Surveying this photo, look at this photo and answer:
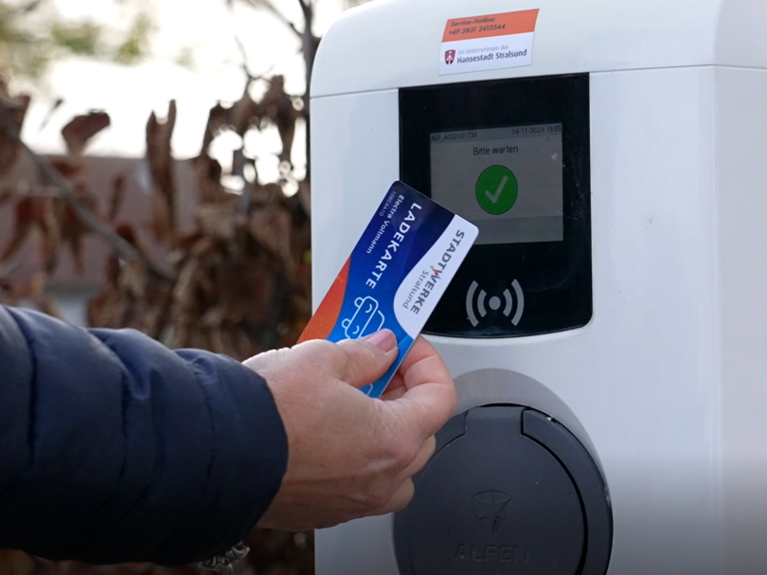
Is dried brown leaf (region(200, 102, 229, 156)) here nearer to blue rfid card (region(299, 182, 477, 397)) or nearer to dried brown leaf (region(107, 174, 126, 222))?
dried brown leaf (region(107, 174, 126, 222))

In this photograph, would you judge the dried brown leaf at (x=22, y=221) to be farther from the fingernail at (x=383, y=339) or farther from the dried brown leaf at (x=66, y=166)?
the fingernail at (x=383, y=339)

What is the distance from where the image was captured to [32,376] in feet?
A: 3.11

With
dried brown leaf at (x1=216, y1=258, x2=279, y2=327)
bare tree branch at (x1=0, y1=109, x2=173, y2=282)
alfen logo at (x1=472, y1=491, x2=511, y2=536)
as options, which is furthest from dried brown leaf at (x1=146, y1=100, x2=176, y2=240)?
alfen logo at (x1=472, y1=491, x2=511, y2=536)

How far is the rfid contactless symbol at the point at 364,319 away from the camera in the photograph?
1205mm

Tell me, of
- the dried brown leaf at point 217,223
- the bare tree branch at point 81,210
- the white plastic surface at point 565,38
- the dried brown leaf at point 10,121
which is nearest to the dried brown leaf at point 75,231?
the bare tree branch at point 81,210

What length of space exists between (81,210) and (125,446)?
4.10ft

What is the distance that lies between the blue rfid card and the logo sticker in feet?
0.60

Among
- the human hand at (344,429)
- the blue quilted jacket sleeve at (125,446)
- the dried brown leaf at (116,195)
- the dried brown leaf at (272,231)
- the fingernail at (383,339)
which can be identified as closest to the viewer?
the blue quilted jacket sleeve at (125,446)

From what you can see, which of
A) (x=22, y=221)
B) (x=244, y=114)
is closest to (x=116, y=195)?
(x=22, y=221)

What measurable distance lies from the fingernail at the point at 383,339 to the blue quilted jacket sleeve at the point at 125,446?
179mm

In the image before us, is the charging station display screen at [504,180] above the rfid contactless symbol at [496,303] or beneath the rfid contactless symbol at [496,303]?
above

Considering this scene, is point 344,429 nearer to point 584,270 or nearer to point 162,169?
point 584,270

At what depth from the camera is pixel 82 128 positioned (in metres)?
2.10

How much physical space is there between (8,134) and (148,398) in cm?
129
